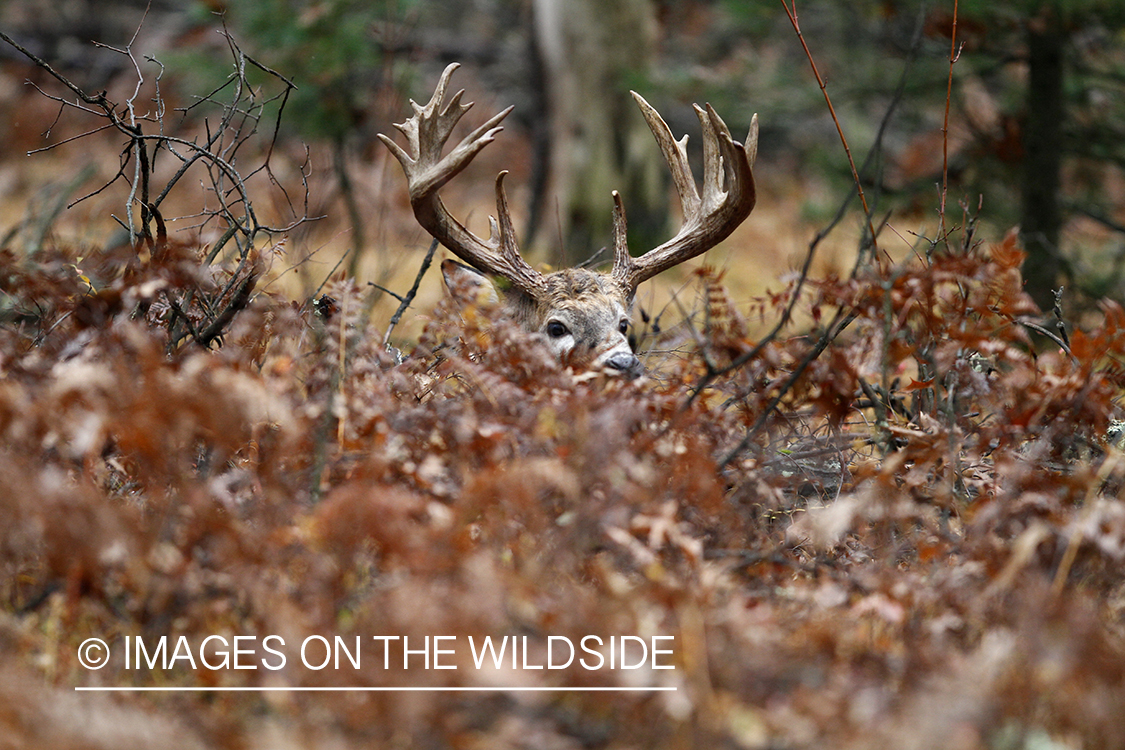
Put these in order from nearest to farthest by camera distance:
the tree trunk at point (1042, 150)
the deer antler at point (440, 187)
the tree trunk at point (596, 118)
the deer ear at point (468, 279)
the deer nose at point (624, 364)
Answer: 1. the deer nose at point (624, 364)
2. the deer antler at point (440, 187)
3. the deer ear at point (468, 279)
4. the tree trunk at point (1042, 150)
5. the tree trunk at point (596, 118)

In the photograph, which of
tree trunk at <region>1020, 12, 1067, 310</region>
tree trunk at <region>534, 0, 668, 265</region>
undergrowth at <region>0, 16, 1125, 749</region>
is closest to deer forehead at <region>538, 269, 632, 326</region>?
undergrowth at <region>0, 16, 1125, 749</region>

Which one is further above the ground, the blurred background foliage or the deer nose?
the blurred background foliage

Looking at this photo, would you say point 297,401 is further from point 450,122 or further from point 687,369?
point 450,122

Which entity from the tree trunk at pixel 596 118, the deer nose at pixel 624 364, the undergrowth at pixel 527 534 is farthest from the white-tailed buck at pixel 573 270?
the tree trunk at pixel 596 118

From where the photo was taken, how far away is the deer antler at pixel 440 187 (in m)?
4.15

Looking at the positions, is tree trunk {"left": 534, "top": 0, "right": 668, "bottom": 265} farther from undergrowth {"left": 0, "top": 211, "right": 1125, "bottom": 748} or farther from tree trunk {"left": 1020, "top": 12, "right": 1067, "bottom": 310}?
undergrowth {"left": 0, "top": 211, "right": 1125, "bottom": 748}

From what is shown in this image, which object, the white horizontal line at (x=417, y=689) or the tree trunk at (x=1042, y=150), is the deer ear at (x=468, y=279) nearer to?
the white horizontal line at (x=417, y=689)

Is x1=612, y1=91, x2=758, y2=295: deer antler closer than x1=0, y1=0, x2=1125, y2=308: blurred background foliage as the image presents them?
Yes

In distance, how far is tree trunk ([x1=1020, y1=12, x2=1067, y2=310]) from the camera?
22.8 feet

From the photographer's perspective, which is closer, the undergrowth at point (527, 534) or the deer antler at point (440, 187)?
the undergrowth at point (527, 534)

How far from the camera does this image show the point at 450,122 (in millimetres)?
4391

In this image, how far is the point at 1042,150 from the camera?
7156mm

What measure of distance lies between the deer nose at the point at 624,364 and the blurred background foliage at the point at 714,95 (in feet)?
2.39

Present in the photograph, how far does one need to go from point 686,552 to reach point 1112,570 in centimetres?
115
